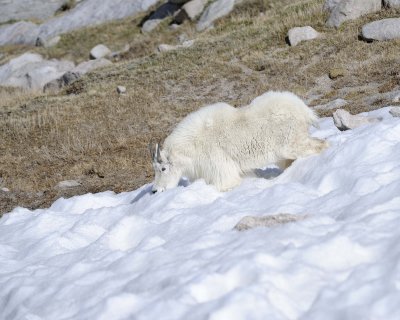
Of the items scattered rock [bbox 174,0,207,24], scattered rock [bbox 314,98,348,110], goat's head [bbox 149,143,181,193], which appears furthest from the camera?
scattered rock [bbox 174,0,207,24]

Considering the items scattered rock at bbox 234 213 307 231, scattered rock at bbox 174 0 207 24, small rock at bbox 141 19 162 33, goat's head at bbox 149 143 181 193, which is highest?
→ scattered rock at bbox 234 213 307 231

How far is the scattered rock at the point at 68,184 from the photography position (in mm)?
13547

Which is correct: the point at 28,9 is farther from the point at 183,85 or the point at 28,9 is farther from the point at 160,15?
the point at 183,85

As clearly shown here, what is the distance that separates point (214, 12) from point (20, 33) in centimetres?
2496

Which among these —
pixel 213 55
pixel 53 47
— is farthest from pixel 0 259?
pixel 53 47

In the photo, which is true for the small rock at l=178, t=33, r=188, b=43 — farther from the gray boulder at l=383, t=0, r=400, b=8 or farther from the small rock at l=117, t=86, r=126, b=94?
the gray boulder at l=383, t=0, r=400, b=8

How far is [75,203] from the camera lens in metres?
10.2

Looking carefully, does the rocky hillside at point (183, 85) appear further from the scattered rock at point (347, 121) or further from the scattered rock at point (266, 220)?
the scattered rock at point (266, 220)

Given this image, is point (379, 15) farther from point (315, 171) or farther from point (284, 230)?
point (284, 230)

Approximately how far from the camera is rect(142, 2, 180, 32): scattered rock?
40781mm

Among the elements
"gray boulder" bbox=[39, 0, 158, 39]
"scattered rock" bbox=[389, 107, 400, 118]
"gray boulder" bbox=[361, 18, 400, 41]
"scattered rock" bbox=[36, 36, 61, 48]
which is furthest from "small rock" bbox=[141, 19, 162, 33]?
"scattered rock" bbox=[389, 107, 400, 118]

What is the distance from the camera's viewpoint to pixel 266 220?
6.23 m

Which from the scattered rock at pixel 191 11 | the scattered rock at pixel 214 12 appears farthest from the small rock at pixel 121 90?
the scattered rock at pixel 191 11

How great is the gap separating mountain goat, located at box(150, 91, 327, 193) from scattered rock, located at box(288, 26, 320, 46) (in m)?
15.1
